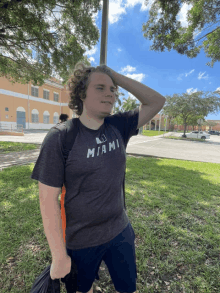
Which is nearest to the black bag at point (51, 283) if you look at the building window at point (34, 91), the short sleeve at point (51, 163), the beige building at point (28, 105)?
the short sleeve at point (51, 163)

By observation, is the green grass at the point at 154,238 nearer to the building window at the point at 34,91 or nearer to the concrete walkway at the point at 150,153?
the concrete walkway at the point at 150,153

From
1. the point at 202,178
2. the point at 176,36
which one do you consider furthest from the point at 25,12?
the point at 202,178

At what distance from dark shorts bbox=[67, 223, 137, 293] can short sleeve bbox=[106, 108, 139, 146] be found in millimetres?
790

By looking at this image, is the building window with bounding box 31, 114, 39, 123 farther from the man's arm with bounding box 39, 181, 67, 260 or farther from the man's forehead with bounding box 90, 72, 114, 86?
the man's arm with bounding box 39, 181, 67, 260

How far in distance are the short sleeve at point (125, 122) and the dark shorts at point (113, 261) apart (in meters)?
0.79

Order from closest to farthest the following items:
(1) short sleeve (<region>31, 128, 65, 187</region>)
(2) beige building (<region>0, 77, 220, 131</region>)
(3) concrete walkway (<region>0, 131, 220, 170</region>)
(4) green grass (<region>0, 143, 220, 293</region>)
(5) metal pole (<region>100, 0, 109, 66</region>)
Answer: (1) short sleeve (<region>31, 128, 65, 187</region>), (4) green grass (<region>0, 143, 220, 293</region>), (5) metal pole (<region>100, 0, 109, 66</region>), (3) concrete walkway (<region>0, 131, 220, 170</region>), (2) beige building (<region>0, 77, 220, 131</region>)

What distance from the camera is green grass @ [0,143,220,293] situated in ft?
5.98

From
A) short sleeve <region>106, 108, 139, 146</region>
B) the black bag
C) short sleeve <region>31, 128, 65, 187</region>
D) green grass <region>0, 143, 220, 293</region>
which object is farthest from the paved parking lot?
short sleeve <region>31, 128, 65, 187</region>

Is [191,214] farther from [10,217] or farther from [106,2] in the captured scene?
[106,2]

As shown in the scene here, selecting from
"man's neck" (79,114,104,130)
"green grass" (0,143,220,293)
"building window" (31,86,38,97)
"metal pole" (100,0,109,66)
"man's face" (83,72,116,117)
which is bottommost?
"green grass" (0,143,220,293)

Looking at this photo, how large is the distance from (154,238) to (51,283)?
194 centimetres

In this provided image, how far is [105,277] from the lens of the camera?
1889mm

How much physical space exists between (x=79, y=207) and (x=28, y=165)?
5907 mm

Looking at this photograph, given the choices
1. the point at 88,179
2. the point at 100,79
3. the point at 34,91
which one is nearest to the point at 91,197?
the point at 88,179
